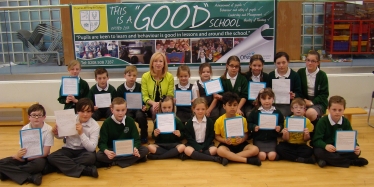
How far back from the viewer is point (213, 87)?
14.2 ft

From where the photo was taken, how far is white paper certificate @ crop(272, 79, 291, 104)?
4230 mm

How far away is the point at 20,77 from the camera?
17.8 ft

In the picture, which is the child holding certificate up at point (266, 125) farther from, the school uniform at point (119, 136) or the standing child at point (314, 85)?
the school uniform at point (119, 136)

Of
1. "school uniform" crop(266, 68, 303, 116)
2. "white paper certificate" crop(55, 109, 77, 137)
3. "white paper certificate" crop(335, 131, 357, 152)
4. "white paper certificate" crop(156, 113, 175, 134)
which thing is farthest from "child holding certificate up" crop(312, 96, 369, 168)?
"white paper certificate" crop(55, 109, 77, 137)

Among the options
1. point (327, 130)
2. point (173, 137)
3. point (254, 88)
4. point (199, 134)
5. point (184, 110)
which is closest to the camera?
point (327, 130)

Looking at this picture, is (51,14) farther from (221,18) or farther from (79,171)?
(79,171)

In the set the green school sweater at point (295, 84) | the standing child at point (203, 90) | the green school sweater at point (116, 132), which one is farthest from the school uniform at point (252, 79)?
the green school sweater at point (116, 132)

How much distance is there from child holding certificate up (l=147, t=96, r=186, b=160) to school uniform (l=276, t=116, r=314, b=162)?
1094 millimetres

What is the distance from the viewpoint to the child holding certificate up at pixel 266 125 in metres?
3.64

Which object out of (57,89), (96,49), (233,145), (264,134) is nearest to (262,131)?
(264,134)

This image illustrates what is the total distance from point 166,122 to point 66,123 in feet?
3.53

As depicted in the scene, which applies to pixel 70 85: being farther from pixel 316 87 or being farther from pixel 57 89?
pixel 316 87

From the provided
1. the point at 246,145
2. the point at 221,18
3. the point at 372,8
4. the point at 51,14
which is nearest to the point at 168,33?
the point at 221,18

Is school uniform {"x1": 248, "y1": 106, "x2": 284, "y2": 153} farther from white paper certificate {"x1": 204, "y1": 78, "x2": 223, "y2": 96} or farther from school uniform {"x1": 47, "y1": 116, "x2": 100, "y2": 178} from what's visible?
school uniform {"x1": 47, "y1": 116, "x2": 100, "y2": 178}
